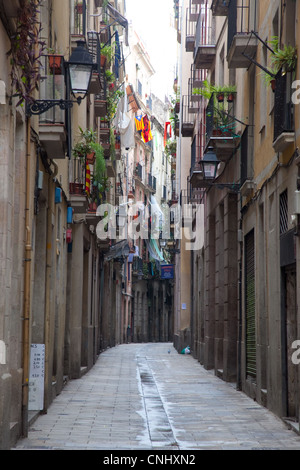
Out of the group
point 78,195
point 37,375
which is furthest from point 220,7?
point 37,375

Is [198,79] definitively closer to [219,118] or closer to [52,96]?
[219,118]

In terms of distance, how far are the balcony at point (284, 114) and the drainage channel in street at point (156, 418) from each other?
4469 millimetres

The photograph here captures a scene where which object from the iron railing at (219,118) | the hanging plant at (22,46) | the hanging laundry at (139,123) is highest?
the hanging laundry at (139,123)

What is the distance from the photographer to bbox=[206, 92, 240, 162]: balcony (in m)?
20.0

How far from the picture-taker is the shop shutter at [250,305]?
57.9 ft

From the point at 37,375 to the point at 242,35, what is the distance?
324 inches

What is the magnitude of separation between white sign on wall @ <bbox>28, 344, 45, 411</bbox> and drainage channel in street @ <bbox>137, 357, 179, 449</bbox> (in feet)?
5.50

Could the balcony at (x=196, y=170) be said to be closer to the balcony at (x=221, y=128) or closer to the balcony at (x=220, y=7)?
the balcony at (x=221, y=128)

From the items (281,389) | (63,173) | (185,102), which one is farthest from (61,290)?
(185,102)

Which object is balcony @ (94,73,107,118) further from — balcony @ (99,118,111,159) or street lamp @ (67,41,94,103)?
street lamp @ (67,41,94,103)

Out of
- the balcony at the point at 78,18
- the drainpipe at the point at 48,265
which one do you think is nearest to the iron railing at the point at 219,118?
the balcony at the point at 78,18

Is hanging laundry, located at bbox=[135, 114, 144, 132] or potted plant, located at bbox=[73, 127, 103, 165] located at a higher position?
hanging laundry, located at bbox=[135, 114, 144, 132]

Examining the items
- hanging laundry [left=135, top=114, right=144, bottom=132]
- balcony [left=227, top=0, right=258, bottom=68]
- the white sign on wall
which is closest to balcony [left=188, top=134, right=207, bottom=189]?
balcony [left=227, top=0, right=258, bottom=68]
